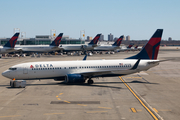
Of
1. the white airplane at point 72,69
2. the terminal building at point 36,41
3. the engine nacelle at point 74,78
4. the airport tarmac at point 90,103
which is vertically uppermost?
the terminal building at point 36,41

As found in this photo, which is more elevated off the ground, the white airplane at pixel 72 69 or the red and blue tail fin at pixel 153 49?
the red and blue tail fin at pixel 153 49

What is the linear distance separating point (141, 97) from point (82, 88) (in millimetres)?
9440

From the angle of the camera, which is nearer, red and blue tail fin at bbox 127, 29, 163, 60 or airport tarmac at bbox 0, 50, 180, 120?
airport tarmac at bbox 0, 50, 180, 120

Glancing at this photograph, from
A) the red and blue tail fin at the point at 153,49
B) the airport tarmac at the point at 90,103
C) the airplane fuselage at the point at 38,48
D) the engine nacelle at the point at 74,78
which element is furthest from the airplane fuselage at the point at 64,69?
the airplane fuselage at the point at 38,48

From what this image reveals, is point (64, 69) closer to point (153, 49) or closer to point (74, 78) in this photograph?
point (74, 78)

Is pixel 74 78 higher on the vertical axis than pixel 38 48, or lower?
lower

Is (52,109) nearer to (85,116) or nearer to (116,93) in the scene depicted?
(85,116)

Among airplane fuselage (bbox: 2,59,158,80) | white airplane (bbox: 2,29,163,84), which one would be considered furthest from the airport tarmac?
airplane fuselage (bbox: 2,59,158,80)

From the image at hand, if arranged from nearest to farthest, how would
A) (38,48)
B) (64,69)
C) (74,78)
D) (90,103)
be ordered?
1. (90,103)
2. (74,78)
3. (64,69)
4. (38,48)

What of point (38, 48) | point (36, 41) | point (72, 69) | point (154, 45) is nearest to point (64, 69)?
point (72, 69)

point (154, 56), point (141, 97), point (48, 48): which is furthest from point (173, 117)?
point (48, 48)

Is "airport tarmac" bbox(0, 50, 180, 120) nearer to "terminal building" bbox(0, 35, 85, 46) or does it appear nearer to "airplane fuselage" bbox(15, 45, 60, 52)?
"airplane fuselage" bbox(15, 45, 60, 52)

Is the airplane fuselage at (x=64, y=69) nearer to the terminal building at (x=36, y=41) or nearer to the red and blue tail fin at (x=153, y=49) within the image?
the red and blue tail fin at (x=153, y=49)

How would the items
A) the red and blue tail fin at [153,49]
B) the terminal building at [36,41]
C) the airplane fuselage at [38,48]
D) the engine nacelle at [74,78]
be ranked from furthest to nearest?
the terminal building at [36,41] < the airplane fuselage at [38,48] < the red and blue tail fin at [153,49] < the engine nacelle at [74,78]
